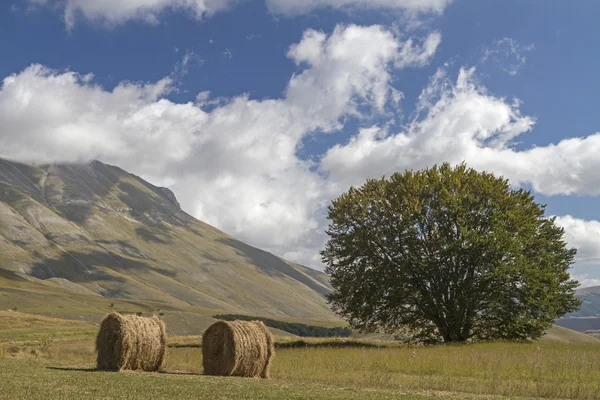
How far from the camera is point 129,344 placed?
2331 cm

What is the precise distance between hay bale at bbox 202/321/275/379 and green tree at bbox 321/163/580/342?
18774 mm

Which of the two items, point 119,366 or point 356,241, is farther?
point 356,241

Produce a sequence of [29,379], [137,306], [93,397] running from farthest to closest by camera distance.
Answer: [137,306], [29,379], [93,397]

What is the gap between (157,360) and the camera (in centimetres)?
2428

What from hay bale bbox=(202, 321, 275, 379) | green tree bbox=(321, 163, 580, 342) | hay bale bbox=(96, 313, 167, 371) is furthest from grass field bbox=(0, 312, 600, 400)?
green tree bbox=(321, 163, 580, 342)

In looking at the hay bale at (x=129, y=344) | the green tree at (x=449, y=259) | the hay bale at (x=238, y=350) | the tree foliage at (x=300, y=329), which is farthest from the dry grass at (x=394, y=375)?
the tree foliage at (x=300, y=329)

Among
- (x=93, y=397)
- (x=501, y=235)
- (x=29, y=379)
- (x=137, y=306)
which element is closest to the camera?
(x=93, y=397)

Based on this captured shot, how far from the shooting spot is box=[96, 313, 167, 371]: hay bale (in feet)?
76.5

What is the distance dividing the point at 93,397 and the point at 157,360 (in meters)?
10.4

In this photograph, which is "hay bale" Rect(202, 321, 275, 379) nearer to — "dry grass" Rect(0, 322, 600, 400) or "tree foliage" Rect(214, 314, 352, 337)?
"dry grass" Rect(0, 322, 600, 400)

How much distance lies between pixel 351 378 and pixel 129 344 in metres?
9.69

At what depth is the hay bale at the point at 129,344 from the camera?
76.5 ft

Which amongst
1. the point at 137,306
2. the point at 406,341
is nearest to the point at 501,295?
the point at 406,341

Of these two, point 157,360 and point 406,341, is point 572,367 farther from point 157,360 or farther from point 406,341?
point 406,341
